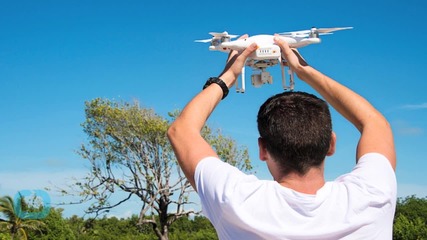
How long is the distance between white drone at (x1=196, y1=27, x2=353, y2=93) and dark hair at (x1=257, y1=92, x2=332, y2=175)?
114cm

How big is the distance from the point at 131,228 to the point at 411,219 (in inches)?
705

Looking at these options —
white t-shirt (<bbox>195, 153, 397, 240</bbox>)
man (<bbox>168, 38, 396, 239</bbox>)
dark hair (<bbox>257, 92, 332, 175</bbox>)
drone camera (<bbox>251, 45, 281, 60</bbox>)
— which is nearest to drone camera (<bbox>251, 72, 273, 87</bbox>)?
drone camera (<bbox>251, 45, 281, 60</bbox>)

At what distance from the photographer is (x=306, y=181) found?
5.05ft

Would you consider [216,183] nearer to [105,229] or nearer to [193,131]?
[193,131]

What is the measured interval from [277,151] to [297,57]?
745mm

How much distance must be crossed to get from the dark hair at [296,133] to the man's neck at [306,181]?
0.04 feet

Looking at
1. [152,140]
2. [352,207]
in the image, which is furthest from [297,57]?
[152,140]

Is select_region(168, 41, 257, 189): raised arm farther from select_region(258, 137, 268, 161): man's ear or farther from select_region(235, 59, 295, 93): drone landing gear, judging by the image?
select_region(235, 59, 295, 93): drone landing gear

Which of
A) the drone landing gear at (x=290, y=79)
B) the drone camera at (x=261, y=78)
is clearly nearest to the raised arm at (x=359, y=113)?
the drone landing gear at (x=290, y=79)

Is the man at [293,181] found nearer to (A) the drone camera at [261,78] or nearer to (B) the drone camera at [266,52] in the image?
(B) the drone camera at [266,52]

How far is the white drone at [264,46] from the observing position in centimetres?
287

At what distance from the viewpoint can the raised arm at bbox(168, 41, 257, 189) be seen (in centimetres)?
155

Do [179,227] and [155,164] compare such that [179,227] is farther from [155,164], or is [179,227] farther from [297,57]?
[297,57]

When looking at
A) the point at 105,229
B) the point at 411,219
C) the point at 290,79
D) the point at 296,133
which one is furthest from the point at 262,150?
the point at 105,229
